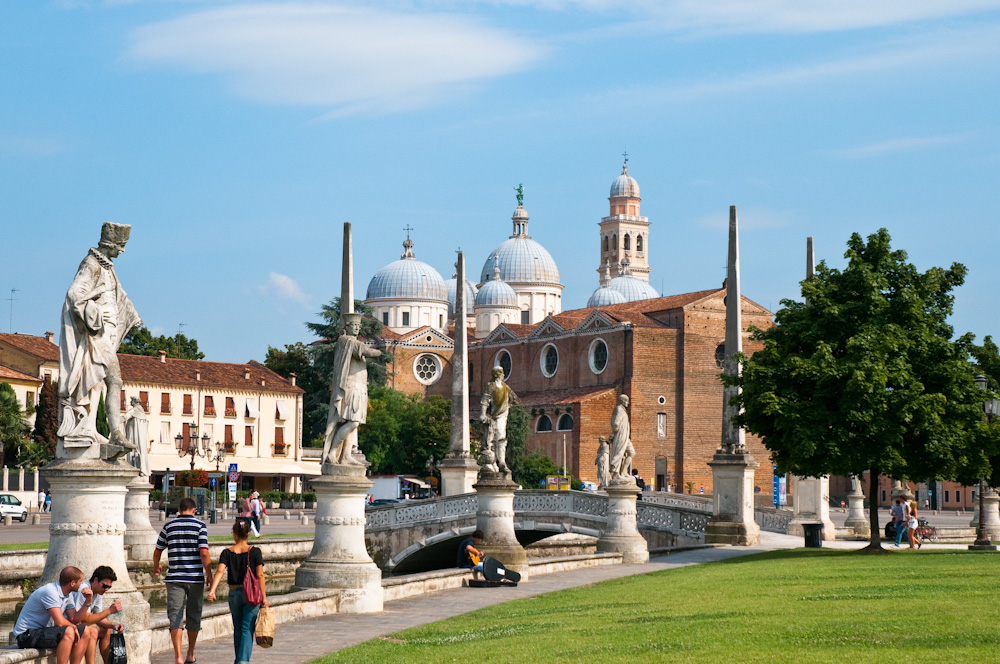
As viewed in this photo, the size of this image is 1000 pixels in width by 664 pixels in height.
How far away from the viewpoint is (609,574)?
23.2 m

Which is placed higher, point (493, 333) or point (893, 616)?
point (493, 333)

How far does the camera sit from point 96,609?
10.5m

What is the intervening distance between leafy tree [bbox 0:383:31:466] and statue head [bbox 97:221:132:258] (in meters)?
49.6

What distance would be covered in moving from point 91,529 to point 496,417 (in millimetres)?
14197

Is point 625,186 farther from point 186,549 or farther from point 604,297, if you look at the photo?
point 186,549

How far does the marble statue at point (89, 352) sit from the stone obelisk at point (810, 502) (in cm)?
2547

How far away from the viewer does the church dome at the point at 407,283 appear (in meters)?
122

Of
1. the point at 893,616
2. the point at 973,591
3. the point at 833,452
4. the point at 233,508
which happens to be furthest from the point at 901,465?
the point at 233,508

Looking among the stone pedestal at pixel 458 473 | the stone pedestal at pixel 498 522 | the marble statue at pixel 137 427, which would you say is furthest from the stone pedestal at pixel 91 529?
the stone pedestal at pixel 458 473

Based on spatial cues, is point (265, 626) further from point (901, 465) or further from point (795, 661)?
point (901, 465)

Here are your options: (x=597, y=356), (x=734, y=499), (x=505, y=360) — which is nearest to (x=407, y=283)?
(x=505, y=360)

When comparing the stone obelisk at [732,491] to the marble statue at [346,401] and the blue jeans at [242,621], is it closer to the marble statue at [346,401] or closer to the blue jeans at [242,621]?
the marble statue at [346,401]

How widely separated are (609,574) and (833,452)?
17.8 feet

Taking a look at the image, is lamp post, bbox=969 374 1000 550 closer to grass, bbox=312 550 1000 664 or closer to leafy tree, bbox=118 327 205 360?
grass, bbox=312 550 1000 664
